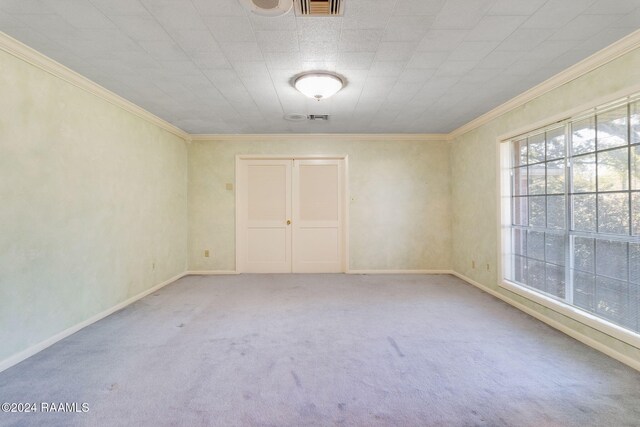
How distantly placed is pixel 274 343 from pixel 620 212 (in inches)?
124

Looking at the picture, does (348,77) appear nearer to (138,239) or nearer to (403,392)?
(403,392)

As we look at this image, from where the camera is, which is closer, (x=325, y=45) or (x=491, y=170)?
(x=325, y=45)

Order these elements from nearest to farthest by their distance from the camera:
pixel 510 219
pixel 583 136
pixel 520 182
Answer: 1. pixel 583 136
2. pixel 520 182
3. pixel 510 219

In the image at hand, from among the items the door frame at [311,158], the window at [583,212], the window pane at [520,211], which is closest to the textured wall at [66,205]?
the door frame at [311,158]

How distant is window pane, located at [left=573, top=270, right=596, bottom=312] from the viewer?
8.44 ft

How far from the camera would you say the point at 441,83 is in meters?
2.91

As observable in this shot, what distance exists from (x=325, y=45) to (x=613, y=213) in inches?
110

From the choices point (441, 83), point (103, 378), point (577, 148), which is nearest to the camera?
point (103, 378)

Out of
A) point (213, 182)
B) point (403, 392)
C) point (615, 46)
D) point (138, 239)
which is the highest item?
point (615, 46)

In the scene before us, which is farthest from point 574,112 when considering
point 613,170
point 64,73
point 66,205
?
point 66,205

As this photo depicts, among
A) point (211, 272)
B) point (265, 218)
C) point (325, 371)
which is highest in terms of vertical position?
point (265, 218)

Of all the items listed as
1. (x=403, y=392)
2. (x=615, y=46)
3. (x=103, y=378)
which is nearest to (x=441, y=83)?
(x=615, y=46)

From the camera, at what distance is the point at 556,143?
2.95 m

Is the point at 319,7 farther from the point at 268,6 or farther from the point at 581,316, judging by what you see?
the point at 581,316
